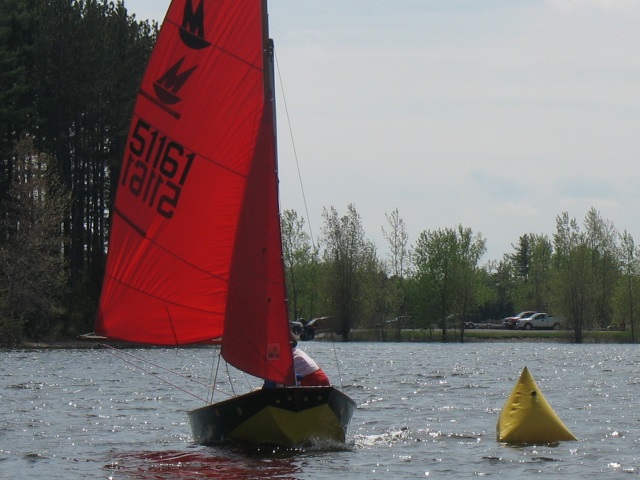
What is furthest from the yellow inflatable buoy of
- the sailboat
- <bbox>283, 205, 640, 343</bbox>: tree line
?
<bbox>283, 205, 640, 343</bbox>: tree line

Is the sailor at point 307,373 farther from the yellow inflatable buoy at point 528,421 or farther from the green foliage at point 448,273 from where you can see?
the green foliage at point 448,273

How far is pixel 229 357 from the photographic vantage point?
811 inches

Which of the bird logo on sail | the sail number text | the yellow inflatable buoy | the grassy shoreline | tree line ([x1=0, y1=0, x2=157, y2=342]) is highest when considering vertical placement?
tree line ([x1=0, y1=0, x2=157, y2=342])

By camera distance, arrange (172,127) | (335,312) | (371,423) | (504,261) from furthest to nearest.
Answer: (504,261) → (335,312) → (371,423) → (172,127)

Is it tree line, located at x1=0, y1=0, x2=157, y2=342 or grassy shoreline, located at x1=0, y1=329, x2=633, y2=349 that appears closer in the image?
tree line, located at x1=0, y1=0, x2=157, y2=342

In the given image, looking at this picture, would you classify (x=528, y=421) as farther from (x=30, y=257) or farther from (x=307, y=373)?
(x=30, y=257)

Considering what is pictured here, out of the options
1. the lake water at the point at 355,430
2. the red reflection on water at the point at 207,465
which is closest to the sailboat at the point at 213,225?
the red reflection on water at the point at 207,465

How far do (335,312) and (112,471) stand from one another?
272ft

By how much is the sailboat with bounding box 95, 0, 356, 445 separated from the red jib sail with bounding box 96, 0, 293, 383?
0.06 feet

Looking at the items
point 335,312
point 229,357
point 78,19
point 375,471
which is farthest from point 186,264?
point 335,312

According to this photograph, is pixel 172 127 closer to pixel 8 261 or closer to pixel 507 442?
pixel 507 442

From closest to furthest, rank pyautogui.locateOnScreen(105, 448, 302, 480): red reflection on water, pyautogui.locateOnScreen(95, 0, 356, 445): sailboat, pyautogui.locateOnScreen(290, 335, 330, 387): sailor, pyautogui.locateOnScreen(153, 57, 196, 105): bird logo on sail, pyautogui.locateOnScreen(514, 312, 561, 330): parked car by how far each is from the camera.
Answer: pyautogui.locateOnScreen(105, 448, 302, 480): red reflection on water, pyautogui.locateOnScreen(95, 0, 356, 445): sailboat, pyautogui.locateOnScreen(153, 57, 196, 105): bird logo on sail, pyautogui.locateOnScreen(290, 335, 330, 387): sailor, pyautogui.locateOnScreen(514, 312, 561, 330): parked car

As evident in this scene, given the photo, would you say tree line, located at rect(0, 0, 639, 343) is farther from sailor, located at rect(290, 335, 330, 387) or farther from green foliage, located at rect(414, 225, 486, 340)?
sailor, located at rect(290, 335, 330, 387)

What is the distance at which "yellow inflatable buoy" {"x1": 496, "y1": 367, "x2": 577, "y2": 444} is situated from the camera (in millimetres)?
23750
